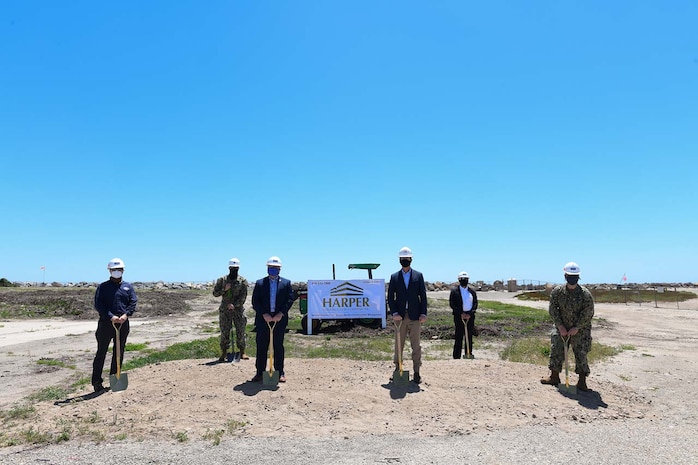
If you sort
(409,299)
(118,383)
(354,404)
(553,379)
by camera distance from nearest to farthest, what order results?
(354,404), (118,383), (553,379), (409,299)

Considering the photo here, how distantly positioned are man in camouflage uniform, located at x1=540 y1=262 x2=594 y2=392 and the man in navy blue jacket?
24.0 feet

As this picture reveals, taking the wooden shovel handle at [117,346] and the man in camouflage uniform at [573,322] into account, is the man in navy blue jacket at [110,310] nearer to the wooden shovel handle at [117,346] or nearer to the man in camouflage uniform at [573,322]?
the wooden shovel handle at [117,346]

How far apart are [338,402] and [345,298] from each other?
38.3 ft

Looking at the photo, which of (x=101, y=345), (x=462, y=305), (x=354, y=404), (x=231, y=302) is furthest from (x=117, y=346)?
(x=462, y=305)

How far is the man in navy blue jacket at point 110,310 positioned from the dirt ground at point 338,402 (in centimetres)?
53

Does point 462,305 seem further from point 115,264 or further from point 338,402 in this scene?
point 115,264

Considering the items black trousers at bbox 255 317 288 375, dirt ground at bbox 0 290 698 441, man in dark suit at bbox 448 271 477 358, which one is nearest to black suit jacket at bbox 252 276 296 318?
black trousers at bbox 255 317 288 375

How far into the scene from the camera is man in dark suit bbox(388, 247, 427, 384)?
8273 mm

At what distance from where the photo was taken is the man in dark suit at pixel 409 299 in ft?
27.1

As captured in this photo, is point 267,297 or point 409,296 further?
point 267,297

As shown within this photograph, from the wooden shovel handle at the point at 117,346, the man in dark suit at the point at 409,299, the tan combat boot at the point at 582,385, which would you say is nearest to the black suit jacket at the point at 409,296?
the man in dark suit at the point at 409,299

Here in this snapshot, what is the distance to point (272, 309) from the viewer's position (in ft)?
27.7

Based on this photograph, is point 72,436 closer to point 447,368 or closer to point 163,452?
point 163,452

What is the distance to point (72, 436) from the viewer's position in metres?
5.94
